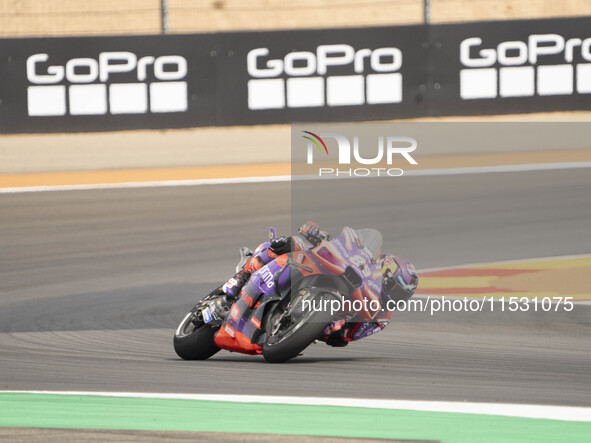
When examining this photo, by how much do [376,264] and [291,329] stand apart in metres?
0.81

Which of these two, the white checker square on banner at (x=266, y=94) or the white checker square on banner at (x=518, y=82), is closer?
the white checker square on banner at (x=266, y=94)

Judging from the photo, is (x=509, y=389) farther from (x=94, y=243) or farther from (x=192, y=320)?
(x=94, y=243)

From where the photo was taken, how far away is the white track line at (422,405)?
5.09 meters

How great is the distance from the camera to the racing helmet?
6.66m

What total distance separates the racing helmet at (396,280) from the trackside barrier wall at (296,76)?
8.47m

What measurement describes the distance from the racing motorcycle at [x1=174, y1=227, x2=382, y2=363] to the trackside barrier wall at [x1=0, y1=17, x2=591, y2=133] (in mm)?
8646

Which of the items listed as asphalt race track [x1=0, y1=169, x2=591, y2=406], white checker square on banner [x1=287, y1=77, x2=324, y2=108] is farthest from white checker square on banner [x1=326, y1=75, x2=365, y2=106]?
asphalt race track [x1=0, y1=169, x2=591, y2=406]

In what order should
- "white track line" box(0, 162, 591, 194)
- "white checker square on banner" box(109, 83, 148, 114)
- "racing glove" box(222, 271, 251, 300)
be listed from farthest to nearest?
"white checker square on banner" box(109, 83, 148, 114)
"white track line" box(0, 162, 591, 194)
"racing glove" box(222, 271, 251, 300)

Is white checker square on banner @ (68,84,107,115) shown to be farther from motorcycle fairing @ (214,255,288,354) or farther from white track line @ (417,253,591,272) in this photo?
motorcycle fairing @ (214,255,288,354)

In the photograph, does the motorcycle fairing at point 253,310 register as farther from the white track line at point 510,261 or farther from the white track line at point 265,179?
the white track line at point 265,179

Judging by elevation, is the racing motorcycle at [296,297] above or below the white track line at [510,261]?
above

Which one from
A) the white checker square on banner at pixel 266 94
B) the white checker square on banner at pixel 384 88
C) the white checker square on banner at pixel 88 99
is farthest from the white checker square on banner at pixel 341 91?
the white checker square on banner at pixel 88 99

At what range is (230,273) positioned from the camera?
10328 millimetres

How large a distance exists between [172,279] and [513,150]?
709 centimetres
